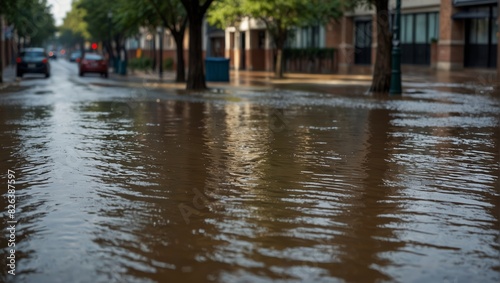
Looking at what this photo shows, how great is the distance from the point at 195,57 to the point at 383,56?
26.6 ft

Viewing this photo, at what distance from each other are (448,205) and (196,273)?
3349 millimetres

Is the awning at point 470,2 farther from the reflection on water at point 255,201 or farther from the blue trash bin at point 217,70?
the reflection on water at point 255,201

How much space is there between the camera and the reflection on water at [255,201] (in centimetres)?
594

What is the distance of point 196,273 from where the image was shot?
572 cm

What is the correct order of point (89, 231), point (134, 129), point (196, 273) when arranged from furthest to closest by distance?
point (134, 129) → point (89, 231) → point (196, 273)

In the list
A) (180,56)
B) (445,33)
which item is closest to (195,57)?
(180,56)

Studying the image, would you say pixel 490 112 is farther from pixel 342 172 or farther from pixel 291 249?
pixel 291 249

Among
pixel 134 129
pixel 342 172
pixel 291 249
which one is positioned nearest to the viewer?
pixel 291 249

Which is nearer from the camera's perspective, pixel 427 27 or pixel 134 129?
pixel 134 129

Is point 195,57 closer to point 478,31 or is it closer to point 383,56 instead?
point 383,56

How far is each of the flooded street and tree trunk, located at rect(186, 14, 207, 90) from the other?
588 inches

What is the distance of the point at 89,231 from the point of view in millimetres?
6961

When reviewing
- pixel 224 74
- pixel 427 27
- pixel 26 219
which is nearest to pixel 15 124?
pixel 26 219

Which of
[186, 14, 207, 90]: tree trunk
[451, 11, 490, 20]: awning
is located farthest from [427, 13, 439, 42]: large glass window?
[186, 14, 207, 90]: tree trunk
